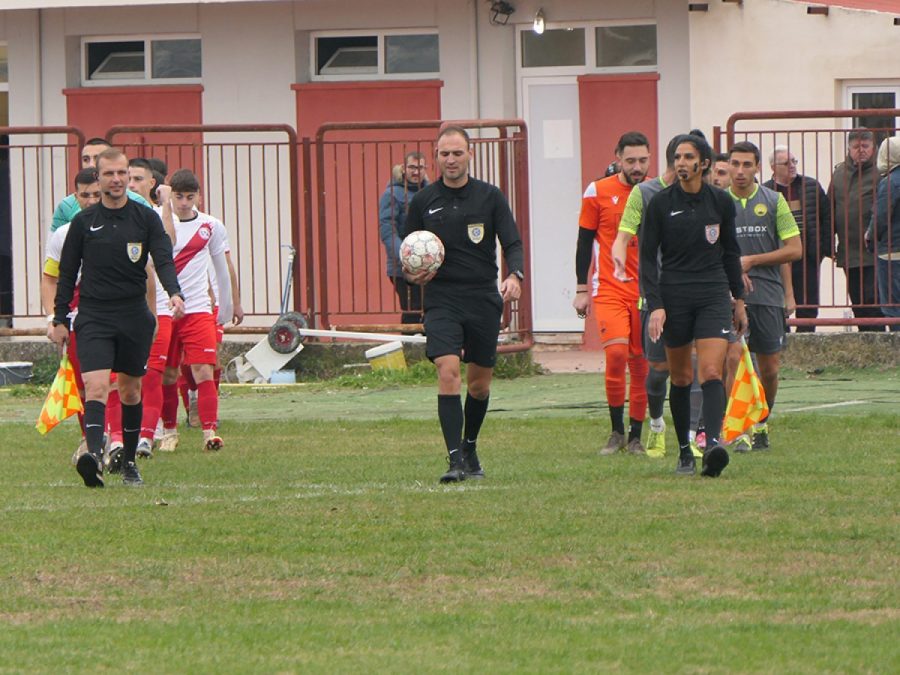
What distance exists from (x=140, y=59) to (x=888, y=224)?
8638 mm

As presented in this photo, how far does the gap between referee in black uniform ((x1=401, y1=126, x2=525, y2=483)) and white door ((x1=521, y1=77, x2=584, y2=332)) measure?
9232 mm

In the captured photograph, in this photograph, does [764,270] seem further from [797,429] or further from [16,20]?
[16,20]

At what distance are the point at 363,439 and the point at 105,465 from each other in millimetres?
2095

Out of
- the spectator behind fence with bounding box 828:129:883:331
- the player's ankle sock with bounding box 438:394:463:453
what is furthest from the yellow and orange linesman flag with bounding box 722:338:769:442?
the spectator behind fence with bounding box 828:129:883:331

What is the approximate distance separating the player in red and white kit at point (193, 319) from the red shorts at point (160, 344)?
156 millimetres

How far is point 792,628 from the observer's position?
6.68 metres

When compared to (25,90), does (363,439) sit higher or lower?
lower

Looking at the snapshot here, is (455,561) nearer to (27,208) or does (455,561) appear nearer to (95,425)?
(95,425)

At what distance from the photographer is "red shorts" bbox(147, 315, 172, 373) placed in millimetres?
12445

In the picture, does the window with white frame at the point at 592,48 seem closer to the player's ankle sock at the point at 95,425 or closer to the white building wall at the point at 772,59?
the white building wall at the point at 772,59

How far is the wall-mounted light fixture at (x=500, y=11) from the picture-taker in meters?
19.8

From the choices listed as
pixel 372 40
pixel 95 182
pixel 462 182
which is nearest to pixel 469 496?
pixel 462 182

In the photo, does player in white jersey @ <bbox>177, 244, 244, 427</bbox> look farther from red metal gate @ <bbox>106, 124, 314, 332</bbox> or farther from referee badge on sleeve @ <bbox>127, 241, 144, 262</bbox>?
red metal gate @ <bbox>106, 124, 314, 332</bbox>

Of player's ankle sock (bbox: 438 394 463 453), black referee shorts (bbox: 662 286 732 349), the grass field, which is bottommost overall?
the grass field
